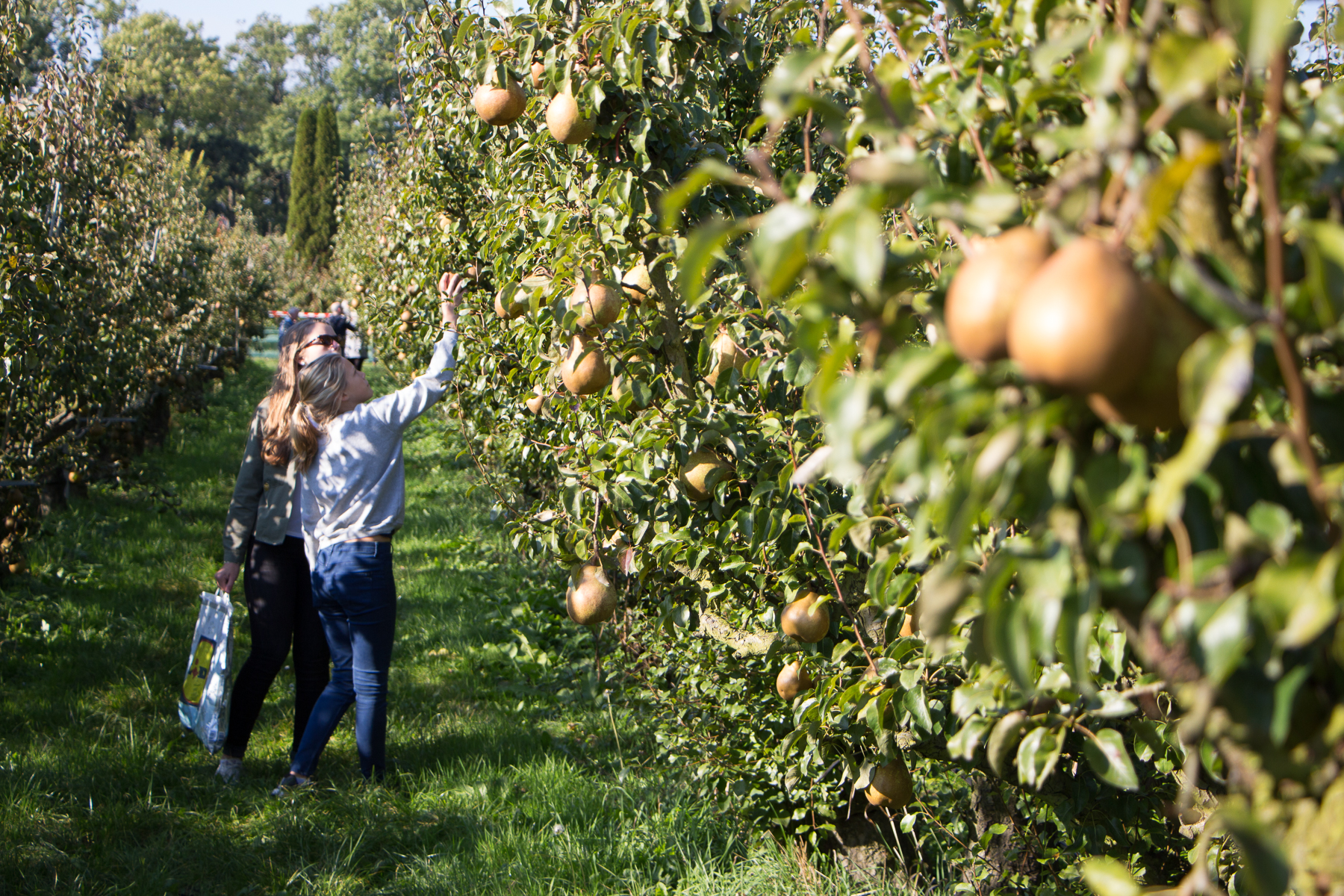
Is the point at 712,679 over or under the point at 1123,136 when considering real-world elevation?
under

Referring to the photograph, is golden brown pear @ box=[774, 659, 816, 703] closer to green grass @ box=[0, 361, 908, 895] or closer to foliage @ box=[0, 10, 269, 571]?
green grass @ box=[0, 361, 908, 895]

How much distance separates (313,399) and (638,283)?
4.58 feet

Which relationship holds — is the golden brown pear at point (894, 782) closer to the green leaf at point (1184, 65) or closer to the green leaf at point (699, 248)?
the green leaf at point (699, 248)

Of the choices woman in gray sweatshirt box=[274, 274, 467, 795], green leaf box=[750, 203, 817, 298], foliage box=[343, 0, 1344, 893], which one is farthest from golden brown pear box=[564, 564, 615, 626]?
green leaf box=[750, 203, 817, 298]

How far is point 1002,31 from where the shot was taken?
1146mm

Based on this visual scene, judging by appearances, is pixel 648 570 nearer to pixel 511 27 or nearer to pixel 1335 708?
pixel 511 27

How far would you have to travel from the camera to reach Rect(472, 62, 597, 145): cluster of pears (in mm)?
2213

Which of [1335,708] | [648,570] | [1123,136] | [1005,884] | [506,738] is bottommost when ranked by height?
[506,738]

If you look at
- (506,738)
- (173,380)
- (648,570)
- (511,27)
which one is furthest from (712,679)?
(173,380)

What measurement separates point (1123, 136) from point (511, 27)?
2171mm

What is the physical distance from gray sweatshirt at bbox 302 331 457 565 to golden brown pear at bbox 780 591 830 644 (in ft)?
5.18

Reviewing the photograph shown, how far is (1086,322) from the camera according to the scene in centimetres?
62

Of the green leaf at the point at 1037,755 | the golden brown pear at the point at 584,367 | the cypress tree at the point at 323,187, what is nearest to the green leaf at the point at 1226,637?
the green leaf at the point at 1037,755

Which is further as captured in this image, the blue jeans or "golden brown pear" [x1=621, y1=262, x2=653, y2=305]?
the blue jeans
